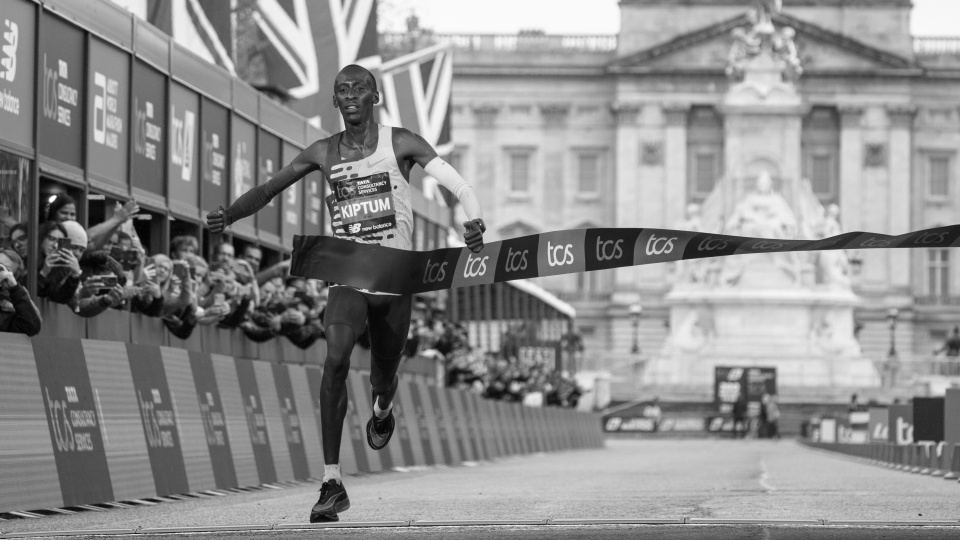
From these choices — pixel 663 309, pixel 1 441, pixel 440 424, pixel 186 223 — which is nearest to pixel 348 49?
pixel 440 424

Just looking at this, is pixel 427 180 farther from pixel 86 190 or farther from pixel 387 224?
pixel 387 224

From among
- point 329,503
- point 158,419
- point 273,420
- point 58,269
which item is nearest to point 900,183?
point 273,420

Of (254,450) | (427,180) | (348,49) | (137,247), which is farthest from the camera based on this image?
(427,180)

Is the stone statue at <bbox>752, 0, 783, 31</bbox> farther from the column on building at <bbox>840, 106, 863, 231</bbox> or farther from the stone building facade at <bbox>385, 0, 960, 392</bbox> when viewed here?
the column on building at <bbox>840, 106, 863, 231</bbox>

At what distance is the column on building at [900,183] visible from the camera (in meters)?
106

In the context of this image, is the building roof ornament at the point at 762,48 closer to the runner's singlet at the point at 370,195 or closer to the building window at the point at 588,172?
the building window at the point at 588,172

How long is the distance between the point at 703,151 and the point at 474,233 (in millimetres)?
99481

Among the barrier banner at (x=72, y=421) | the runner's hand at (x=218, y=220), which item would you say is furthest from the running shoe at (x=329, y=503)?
the barrier banner at (x=72, y=421)

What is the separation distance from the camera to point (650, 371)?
258 ft

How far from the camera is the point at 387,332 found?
1147 centimetres

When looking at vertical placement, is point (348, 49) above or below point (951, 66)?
below

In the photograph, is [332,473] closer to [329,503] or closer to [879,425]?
[329,503]

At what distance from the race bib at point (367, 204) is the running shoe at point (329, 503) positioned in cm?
131

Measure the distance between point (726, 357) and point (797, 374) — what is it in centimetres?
242
